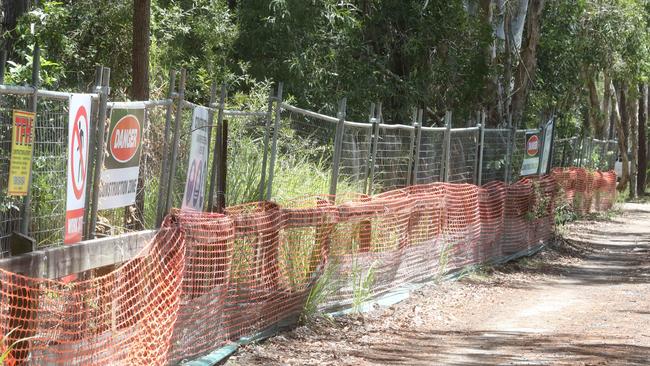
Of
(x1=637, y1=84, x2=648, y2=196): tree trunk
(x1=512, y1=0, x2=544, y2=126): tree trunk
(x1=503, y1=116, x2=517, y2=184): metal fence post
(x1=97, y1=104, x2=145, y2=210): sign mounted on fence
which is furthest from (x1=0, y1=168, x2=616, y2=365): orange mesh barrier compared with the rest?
(x1=637, y1=84, x2=648, y2=196): tree trunk

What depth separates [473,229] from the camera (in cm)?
1709

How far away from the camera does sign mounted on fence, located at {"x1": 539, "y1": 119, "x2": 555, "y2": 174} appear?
22844mm

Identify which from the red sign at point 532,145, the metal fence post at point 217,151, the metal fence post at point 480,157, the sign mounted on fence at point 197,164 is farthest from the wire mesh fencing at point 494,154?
the sign mounted on fence at point 197,164

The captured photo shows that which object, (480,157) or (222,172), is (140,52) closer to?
(222,172)

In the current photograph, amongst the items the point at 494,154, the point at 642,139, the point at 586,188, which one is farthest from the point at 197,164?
the point at 642,139

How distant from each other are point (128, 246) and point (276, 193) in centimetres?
562

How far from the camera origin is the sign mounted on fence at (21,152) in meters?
6.17

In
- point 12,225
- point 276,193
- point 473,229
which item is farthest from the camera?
point 473,229

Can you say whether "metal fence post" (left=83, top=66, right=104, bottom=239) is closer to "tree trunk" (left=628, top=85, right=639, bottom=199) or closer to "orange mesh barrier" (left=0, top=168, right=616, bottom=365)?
"orange mesh barrier" (left=0, top=168, right=616, bottom=365)

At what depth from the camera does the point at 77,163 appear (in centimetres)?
705

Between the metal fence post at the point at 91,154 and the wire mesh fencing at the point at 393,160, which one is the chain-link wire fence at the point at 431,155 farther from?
the metal fence post at the point at 91,154

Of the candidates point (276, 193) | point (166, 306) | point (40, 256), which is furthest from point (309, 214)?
point (40, 256)

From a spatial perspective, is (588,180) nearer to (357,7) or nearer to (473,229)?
(357,7)

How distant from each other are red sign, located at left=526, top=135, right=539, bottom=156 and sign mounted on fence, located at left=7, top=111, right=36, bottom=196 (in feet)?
53.8
